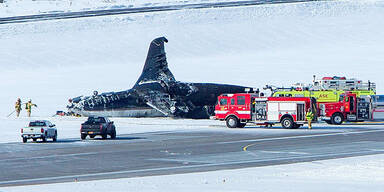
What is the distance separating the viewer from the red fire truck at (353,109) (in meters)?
54.0

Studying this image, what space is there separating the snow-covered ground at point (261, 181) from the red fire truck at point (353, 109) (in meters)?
29.4

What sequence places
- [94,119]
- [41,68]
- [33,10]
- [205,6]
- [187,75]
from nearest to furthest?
[94,119] < [187,75] < [41,68] < [205,6] < [33,10]

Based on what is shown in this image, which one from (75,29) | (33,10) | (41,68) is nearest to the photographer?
(41,68)

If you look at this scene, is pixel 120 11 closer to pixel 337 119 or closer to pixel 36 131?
pixel 337 119

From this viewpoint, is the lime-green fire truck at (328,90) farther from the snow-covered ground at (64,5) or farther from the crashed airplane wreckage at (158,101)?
the snow-covered ground at (64,5)

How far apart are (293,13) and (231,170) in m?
79.6

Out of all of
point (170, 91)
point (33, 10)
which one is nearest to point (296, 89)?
point (170, 91)

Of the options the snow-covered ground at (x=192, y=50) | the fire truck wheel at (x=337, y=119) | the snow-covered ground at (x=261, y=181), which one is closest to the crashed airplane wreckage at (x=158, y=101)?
the snow-covered ground at (x=192, y=50)

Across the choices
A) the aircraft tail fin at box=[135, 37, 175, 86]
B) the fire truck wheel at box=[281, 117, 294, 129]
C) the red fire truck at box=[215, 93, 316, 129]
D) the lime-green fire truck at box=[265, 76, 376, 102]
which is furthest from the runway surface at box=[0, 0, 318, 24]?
the fire truck wheel at box=[281, 117, 294, 129]

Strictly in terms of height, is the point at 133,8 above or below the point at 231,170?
above

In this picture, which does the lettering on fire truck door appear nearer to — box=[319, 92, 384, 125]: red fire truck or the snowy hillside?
box=[319, 92, 384, 125]: red fire truck

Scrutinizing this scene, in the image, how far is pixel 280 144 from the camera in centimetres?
3622

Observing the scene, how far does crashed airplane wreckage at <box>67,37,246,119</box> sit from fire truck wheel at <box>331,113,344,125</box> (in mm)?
7837

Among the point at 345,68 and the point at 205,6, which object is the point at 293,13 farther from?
the point at 345,68
